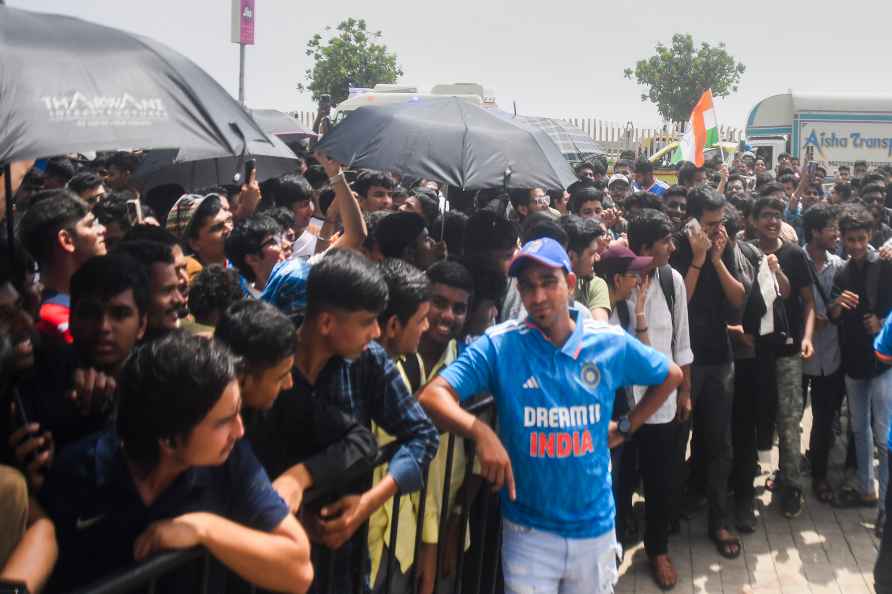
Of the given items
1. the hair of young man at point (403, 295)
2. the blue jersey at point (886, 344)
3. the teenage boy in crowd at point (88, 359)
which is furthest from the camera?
the blue jersey at point (886, 344)

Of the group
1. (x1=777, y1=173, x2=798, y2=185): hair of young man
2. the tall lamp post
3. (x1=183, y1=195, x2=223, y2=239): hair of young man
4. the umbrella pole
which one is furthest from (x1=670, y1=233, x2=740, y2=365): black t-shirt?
the tall lamp post

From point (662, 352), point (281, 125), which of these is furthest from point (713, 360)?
point (281, 125)

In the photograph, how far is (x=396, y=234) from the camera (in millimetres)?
4906

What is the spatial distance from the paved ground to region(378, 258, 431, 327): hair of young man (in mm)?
2662

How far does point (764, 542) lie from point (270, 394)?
438cm

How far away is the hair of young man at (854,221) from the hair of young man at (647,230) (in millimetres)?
1919

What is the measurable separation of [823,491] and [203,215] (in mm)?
4649

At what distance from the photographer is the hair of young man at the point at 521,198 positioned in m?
7.43

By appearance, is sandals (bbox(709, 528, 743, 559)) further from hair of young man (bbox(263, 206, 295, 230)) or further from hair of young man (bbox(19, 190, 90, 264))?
hair of young man (bbox(19, 190, 90, 264))

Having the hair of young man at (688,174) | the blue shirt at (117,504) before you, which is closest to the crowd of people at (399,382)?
the blue shirt at (117,504)

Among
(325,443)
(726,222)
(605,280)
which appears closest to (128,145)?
(325,443)

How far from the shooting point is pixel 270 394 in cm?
258

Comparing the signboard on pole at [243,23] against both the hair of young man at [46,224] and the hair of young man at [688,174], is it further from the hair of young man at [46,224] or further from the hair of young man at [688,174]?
Answer: the hair of young man at [46,224]

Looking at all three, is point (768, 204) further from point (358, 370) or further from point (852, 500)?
point (358, 370)
